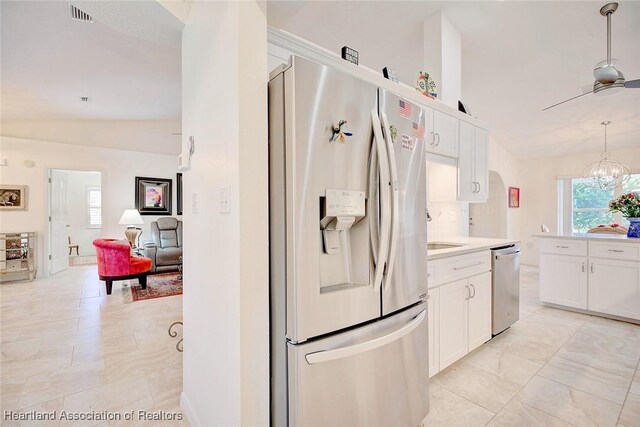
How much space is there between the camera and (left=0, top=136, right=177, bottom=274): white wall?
5266 mm

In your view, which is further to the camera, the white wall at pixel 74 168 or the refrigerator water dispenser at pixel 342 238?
the white wall at pixel 74 168

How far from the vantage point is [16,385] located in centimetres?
209

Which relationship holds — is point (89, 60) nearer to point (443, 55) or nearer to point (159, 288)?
point (159, 288)

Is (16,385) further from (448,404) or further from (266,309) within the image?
(448,404)

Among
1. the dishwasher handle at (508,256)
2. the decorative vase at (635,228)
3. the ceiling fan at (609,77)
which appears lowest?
the dishwasher handle at (508,256)

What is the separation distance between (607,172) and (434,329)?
18.4 feet

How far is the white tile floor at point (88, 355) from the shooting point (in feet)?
6.36

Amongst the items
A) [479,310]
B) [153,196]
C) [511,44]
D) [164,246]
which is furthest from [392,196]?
[153,196]

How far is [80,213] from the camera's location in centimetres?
845

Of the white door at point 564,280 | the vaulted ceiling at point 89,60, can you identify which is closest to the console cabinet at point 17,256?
the vaulted ceiling at point 89,60

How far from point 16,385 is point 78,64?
10.5ft

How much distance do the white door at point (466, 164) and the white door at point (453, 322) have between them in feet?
3.39

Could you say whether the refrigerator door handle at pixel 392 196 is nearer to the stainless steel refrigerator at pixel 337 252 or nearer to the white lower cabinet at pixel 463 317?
the stainless steel refrigerator at pixel 337 252

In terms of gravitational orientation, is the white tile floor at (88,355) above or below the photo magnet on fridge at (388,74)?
below
